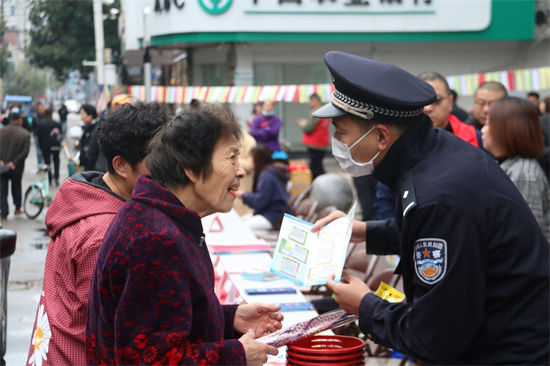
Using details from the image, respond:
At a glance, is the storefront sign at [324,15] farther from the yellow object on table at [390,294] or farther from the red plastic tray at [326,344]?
the red plastic tray at [326,344]

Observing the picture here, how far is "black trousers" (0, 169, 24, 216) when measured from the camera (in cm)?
1496

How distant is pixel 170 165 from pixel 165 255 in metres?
0.33

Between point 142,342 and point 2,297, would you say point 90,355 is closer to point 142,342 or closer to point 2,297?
point 142,342

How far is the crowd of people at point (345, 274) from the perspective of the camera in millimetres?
2271

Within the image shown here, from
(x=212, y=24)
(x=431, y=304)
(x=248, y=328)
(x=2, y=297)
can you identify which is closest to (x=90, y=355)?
(x=248, y=328)

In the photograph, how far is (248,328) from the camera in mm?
2893

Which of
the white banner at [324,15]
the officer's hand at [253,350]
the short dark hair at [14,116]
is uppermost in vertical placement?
the white banner at [324,15]

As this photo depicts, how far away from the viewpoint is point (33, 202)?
14898mm

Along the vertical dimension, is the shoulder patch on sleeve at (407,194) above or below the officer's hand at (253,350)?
above

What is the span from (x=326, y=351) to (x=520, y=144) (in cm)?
288

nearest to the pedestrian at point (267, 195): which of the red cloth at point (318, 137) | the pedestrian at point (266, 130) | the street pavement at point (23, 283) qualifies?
the street pavement at point (23, 283)

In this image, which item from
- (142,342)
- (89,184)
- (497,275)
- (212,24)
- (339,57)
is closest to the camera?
(142,342)

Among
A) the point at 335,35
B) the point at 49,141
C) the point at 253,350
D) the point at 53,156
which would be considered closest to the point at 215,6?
the point at 335,35

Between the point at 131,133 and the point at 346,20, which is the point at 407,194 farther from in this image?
the point at 346,20
